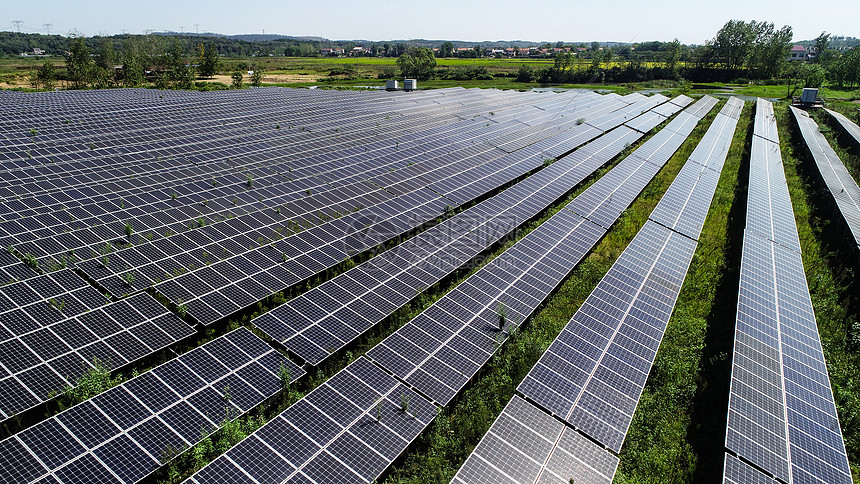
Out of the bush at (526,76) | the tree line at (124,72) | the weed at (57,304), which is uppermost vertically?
the bush at (526,76)

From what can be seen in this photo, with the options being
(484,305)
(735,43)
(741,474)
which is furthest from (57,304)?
(735,43)

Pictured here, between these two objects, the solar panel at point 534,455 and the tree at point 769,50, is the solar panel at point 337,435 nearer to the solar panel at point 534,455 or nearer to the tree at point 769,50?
the solar panel at point 534,455

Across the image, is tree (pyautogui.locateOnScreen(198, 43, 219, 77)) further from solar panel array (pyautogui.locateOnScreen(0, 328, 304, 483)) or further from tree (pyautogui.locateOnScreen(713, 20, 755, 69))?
tree (pyautogui.locateOnScreen(713, 20, 755, 69))

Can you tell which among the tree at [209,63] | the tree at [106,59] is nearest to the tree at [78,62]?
the tree at [106,59]

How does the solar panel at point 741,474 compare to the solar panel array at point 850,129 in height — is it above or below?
below

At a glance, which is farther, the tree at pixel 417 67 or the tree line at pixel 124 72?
the tree at pixel 417 67

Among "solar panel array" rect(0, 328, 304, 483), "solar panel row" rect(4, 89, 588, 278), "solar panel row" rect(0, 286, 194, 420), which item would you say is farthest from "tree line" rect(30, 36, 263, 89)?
"solar panel array" rect(0, 328, 304, 483)

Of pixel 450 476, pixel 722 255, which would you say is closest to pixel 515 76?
pixel 722 255
